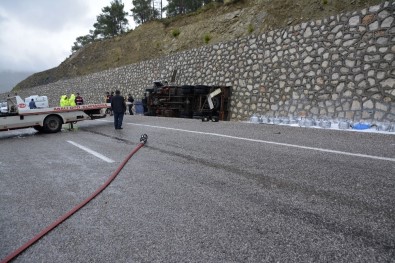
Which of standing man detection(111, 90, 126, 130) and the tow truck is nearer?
the tow truck

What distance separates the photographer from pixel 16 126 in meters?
11.3

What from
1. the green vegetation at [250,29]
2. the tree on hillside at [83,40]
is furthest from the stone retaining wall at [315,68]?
the tree on hillside at [83,40]

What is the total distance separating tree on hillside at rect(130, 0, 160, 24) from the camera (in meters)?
50.5

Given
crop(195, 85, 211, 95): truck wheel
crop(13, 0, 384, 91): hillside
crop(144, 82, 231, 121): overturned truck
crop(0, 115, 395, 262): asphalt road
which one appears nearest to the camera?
crop(0, 115, 395, 262): asphalt road

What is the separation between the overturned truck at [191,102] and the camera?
15.4 meters

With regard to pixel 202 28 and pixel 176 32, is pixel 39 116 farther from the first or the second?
pixel 176 32

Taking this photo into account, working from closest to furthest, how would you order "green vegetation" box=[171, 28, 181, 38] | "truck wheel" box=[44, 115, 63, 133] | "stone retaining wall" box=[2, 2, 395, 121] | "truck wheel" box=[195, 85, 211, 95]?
"stone retaining wall" box=[2, 2, 395, 121]
"truck wheel" box=[44, 115, 63, 133]
"truck wheel" box=[195, 85, 211, 95]
"green vegetation" box=[171, 28, 181, 38]

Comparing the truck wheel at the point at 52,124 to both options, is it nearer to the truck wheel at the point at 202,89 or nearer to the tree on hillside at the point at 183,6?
the truck wheel at the point at 202,89

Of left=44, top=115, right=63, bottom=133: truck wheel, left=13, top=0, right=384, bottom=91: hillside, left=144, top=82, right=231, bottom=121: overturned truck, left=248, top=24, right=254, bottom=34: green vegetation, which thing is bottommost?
left=44, top=115, right=63, bottom=133: truck wheel

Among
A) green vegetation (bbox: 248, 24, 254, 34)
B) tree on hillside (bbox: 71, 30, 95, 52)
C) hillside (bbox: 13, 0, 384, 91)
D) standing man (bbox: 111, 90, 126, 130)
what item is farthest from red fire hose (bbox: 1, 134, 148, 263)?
tree on hillside (bbox: 71, 30, 95, 52)

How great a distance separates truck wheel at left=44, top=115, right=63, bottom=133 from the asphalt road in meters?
6.18

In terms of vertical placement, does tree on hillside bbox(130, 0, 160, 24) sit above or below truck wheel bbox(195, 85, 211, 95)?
above

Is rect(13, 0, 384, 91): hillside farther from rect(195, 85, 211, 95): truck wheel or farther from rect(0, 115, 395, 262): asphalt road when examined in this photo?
rect(0, 115, 395, 262): asphalt road

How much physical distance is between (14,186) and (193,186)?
288 cm
